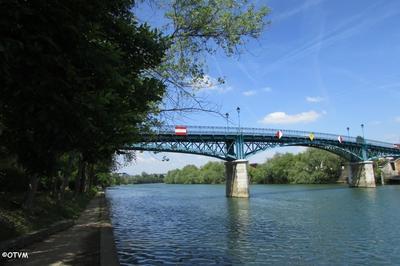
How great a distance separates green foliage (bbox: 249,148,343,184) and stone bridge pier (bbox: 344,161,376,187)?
25259 mm

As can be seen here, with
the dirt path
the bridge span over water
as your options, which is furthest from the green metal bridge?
the dirt path

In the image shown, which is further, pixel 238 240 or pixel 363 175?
pixel 363 175

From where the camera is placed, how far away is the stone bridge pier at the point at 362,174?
341 ft

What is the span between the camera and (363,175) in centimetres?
10575

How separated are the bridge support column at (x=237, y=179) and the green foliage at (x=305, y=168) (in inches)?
2553

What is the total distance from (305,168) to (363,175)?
1351 inches

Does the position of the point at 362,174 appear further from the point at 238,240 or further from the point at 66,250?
the point at 66,250

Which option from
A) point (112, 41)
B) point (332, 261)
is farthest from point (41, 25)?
point (332, 261)

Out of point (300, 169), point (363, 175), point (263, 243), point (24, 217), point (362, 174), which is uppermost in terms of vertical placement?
point (300, 169)

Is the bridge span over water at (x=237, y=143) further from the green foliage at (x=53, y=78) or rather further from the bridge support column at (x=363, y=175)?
the green foliage at (x=53, y=78)

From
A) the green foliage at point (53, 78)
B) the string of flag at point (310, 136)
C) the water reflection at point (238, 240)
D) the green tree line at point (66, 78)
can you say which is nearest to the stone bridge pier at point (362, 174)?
the string of flag at point (310, 136)

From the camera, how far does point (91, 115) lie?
6.79 meters

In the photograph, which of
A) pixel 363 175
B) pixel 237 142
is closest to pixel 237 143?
pixel 237 142

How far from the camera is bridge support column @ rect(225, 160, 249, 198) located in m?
73.5
